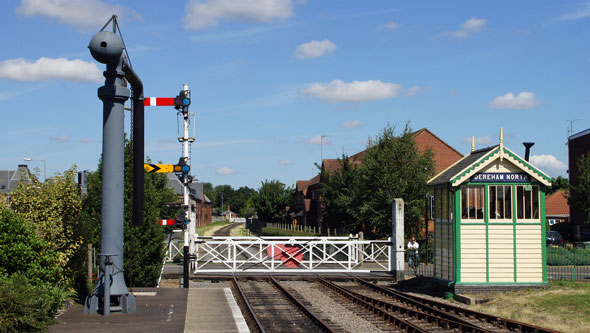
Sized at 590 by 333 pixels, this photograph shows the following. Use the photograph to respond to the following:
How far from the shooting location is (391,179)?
3484cm

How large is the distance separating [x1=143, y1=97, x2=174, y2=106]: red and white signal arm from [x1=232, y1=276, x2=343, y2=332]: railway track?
16.8 feet

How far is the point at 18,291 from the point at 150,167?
23.8 ft

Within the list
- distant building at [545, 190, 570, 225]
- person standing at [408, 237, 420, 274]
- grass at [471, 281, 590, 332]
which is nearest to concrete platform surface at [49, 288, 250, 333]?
grass at [471, 281, 590, 332]

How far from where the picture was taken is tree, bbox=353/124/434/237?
3456cm

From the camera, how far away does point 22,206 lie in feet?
47.9

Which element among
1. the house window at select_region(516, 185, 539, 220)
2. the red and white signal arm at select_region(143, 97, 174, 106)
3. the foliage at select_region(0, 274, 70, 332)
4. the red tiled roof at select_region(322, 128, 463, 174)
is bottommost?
the foliage at select_region(0, 274, 70, 332)

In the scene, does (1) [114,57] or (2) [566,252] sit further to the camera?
(2) [566,252]

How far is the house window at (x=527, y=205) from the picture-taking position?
18203 millimetres

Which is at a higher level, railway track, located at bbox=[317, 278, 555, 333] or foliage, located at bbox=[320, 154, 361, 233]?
foliage, located at bbox=[320, 154, 361, 233]

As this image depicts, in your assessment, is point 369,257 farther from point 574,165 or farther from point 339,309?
point 574,165

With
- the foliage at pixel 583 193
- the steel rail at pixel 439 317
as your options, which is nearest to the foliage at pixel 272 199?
the foliage at pixel 583 193

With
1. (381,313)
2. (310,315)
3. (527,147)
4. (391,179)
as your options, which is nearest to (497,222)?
(381,313)

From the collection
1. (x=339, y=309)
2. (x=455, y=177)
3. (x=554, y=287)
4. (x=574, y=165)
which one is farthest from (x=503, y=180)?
(x=574, y=165)

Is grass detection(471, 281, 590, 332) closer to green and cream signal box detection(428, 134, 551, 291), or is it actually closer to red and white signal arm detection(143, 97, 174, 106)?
green and cream signal box detection(428, 134, 551, 291)
